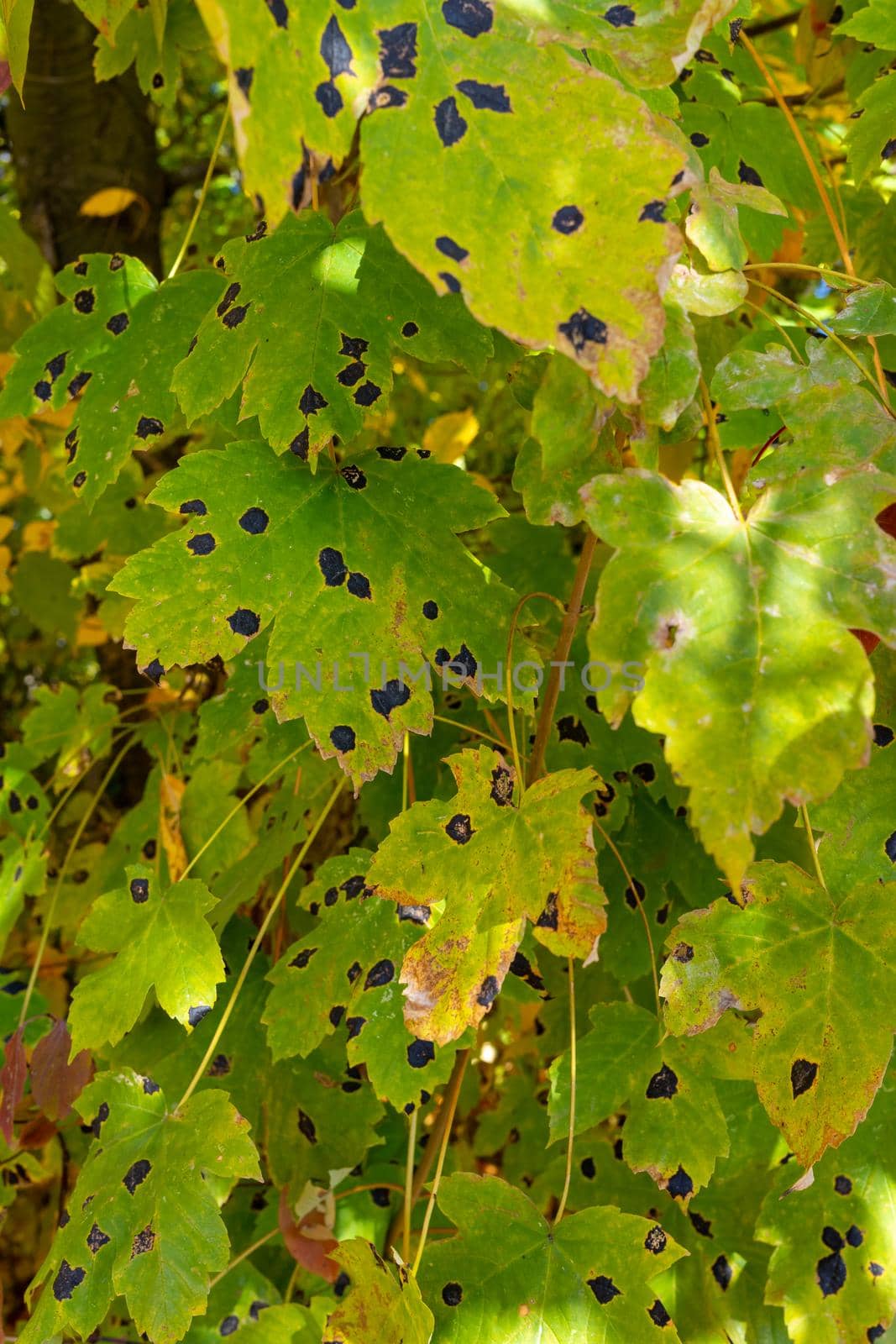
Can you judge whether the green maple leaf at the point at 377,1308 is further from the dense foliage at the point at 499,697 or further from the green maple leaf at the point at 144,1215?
the green maple leaf at the point at 144,1215

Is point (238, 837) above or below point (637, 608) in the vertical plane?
below

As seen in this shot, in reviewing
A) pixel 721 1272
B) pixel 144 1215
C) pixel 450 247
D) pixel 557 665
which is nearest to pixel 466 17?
pixel 450 247

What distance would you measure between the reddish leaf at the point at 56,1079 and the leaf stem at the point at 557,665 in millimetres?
644

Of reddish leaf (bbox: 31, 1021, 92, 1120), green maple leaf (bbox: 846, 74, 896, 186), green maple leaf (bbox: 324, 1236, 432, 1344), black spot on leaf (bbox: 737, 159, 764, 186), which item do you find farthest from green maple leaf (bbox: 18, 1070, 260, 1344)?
black spot on leaf (bbox: 737, 159, 764, 186)

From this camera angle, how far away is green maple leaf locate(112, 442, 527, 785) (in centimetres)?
88

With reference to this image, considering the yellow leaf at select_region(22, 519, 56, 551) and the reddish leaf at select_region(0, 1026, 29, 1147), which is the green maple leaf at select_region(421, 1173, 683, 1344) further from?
the yellow leaf at select_region(22, 519, 56, 551)

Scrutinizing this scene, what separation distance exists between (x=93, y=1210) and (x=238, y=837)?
548mm

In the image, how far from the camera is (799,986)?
864mm

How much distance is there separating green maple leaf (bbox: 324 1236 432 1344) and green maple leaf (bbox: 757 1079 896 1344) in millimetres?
386

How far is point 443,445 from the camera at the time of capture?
210 cm

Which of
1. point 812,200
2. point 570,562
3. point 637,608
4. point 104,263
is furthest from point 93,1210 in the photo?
point 812,200

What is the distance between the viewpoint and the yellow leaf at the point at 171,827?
1.43 metres

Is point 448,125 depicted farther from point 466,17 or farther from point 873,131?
point 873,131

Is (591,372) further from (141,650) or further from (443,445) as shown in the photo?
(443,445)
